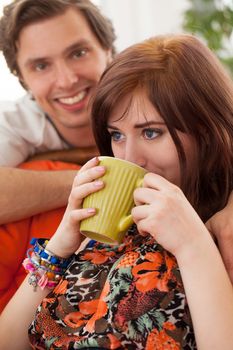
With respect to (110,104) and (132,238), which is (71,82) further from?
(132,238)

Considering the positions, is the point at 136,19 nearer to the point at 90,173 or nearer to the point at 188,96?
the point at 188,96

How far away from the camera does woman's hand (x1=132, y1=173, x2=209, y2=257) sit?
3.05ft

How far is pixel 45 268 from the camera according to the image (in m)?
1.19

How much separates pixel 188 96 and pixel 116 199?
0.27m

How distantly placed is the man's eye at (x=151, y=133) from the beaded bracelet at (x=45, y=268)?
0.34 metres

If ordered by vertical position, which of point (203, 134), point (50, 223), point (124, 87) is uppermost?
point (124, 87)

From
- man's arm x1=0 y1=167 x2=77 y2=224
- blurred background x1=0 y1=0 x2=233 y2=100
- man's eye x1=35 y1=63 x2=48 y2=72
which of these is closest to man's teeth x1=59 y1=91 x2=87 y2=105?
man's eye x1=35 y1=63 x2=48 y2=72

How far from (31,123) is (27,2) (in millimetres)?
389

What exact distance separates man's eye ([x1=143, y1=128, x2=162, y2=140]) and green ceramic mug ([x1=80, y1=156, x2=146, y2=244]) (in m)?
0.12

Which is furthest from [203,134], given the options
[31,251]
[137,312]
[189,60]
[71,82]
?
[71,82]

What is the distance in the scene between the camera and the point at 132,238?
1.17 metres

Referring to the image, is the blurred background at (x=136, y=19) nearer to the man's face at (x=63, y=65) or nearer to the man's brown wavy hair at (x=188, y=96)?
the man's face at (x=63, y=65)

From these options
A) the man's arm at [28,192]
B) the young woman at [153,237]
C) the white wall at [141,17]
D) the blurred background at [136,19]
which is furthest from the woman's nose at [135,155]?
the white wall at [141,17]

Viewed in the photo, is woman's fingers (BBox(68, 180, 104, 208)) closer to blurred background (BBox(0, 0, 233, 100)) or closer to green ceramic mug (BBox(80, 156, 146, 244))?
green ceramic mug (BBox(80, 156, 146, 244))
